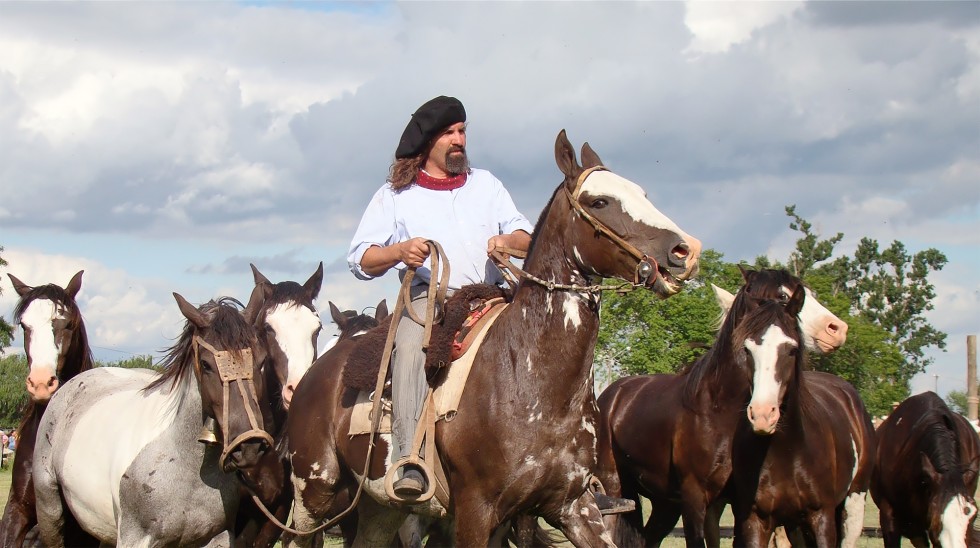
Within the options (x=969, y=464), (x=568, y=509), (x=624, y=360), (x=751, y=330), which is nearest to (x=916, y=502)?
(x=969, y=464)

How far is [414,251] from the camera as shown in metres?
6.17

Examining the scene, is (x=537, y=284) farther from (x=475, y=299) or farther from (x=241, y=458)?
(x=241, y=458)

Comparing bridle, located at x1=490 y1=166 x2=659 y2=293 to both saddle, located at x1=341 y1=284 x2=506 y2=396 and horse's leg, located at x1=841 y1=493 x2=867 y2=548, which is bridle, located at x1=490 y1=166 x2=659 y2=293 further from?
horse's leg, located at x1=841 y1=493 x2=867 y2=548

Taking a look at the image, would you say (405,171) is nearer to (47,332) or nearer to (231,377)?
(231,377)

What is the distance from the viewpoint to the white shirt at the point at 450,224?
6.67 meters

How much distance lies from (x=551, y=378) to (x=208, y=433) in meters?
2.28

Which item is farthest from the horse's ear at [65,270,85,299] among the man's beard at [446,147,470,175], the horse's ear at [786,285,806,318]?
the horse's ear at [786,285,806,318]

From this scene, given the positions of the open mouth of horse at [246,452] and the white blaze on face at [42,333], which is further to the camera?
the white blaze on face at [42,333]

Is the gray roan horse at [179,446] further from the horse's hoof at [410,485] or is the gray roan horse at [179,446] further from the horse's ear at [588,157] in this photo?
the horse's ear at [588,157]

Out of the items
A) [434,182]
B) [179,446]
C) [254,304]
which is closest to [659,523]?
[254,304]

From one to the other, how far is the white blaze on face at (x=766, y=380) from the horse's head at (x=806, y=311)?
87 centimetres

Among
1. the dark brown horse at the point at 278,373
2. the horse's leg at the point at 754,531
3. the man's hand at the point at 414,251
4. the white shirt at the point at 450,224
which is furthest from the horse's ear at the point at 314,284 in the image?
the horse's leg at the point at 754,531

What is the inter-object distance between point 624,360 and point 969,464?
42.5 metres

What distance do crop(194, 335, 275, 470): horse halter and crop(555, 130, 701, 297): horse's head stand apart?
2.19m
